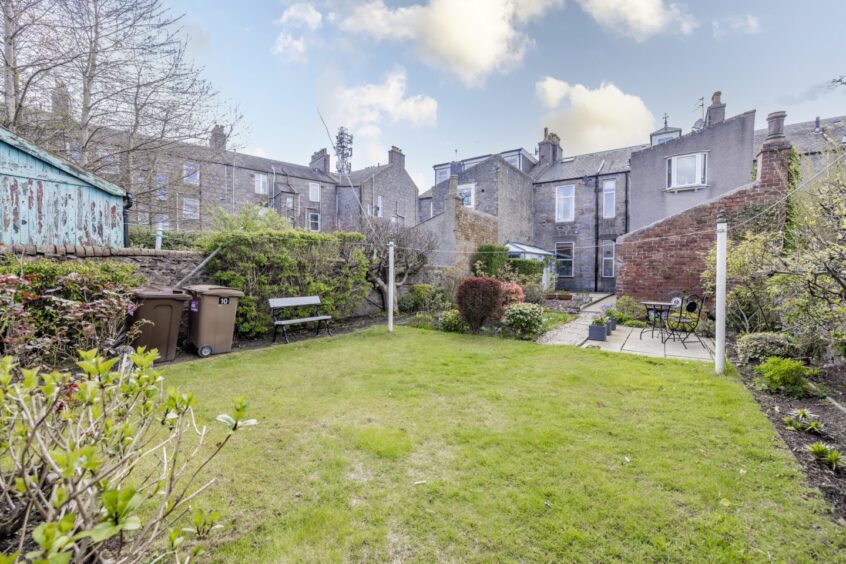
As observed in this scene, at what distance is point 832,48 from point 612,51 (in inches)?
248

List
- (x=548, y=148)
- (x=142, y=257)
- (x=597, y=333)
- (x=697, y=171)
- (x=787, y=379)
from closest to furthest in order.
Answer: (x=787, y=379), (x=142, y=257), (x=597, y=333), (x=697, y=171), (x=548, y=148)

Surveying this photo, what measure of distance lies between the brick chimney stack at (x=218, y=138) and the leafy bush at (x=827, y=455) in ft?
44.0

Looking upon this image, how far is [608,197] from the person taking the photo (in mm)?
19531

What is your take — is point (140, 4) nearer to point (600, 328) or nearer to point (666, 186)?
point (600, 328)

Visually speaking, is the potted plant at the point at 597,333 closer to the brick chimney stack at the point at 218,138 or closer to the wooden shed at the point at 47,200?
the wooden shed at the point at 47,200

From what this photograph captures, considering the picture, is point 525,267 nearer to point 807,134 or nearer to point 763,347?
point 763,347

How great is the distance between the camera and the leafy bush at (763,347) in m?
5.72

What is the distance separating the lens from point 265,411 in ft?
13.5

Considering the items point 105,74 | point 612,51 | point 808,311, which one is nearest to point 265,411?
point 808,311

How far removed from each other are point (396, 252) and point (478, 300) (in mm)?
4224

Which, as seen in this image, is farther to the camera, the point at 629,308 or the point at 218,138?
the point at 218,138

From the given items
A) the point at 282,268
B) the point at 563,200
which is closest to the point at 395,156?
the point at 563,200

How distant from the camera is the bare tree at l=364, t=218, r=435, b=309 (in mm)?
11414

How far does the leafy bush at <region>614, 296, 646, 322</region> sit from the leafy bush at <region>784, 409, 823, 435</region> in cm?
647
